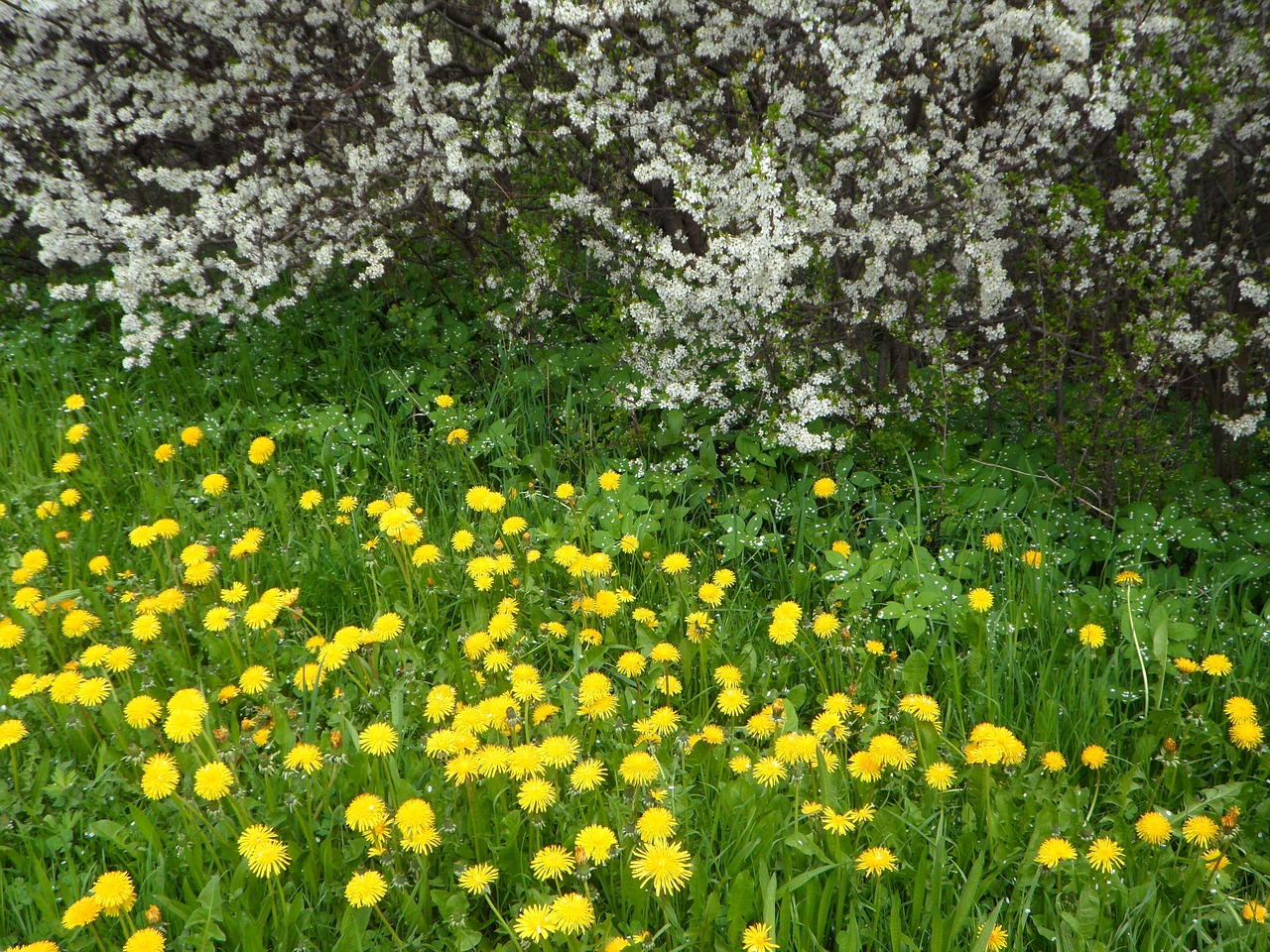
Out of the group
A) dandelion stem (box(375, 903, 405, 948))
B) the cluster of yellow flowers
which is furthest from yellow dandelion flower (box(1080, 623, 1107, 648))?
dandelion stem (box(375, 903, 405, 948))

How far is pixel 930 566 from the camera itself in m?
2.86

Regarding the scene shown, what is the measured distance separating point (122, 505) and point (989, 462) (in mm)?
3358

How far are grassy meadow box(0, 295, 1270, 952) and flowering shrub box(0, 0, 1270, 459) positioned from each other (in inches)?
16.2

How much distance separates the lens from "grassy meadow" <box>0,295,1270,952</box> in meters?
1.88

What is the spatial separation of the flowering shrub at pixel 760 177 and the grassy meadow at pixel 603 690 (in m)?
0.41

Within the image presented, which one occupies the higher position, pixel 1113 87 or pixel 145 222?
pixel 1113 87

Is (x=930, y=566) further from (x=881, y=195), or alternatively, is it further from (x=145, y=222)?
(x=145, y=222)

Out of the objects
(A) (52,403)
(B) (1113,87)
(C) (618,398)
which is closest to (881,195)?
(B) (1113,87)

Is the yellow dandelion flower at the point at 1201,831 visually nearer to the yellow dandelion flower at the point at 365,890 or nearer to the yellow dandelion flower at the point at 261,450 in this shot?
the yellow dandelion flower at the point at 365,890

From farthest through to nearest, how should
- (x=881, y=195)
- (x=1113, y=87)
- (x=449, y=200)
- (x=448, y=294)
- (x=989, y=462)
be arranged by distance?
1. (x=448, y=294)
2. (x=449, y=200)
3. (x=989, y=462)
4. (x=881, y=195)
5. (x=1113, y=87)

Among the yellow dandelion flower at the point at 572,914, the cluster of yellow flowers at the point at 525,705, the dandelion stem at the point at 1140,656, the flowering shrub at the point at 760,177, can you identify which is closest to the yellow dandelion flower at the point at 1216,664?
the cluster of yellow flowers at the point at 525,705

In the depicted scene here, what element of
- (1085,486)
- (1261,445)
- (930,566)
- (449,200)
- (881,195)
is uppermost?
(881,195)

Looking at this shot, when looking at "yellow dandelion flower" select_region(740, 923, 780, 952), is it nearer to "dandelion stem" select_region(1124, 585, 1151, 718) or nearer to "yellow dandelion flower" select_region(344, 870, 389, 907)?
"yellow dandelion flower" select_region(344, 870, 389, 907)

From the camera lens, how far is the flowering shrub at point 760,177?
9.61 feet
